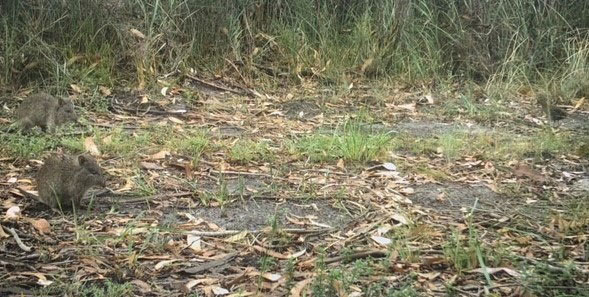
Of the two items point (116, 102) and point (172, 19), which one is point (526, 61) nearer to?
point (172, 19)

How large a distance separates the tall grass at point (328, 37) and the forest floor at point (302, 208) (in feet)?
3.39

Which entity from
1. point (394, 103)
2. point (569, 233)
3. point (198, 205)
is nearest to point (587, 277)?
point (569, 233)

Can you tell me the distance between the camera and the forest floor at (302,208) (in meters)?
3.10

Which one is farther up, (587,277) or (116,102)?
(587,277)

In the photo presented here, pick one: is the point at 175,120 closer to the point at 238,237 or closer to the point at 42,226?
the point at 42,226

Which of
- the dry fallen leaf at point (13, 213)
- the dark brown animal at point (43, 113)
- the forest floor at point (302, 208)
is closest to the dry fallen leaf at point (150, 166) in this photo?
the forest floor at point (302, 208)

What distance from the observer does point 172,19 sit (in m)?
7.75

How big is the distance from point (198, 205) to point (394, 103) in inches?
147

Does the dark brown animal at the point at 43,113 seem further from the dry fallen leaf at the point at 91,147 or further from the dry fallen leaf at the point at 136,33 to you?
the dry fallen leaf at the point at 136,33

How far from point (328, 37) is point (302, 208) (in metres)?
4.61

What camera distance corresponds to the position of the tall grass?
7.45 meters

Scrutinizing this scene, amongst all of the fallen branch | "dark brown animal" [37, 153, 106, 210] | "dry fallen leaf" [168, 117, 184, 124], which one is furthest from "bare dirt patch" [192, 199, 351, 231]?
"dry fallen leaf" [168, 117, 184, 124]

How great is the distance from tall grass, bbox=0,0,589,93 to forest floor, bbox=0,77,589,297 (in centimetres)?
103

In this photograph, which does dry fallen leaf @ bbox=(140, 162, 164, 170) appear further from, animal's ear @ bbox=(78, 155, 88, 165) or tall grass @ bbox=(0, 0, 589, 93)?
tall grass @ bbox=(0, 0, 589, 93)
